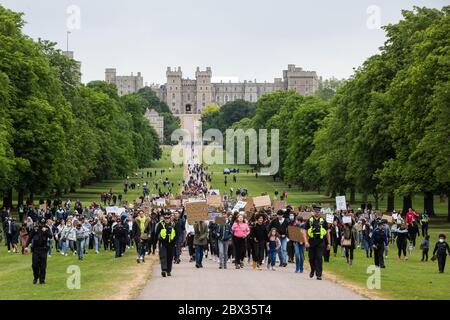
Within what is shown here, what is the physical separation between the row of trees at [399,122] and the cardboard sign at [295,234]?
929 inches

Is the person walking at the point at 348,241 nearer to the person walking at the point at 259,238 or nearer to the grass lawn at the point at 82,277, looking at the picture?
the person walking at the point at 259,238

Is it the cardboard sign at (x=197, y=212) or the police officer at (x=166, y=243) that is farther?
the cardboard sign at (x=197, y=212)

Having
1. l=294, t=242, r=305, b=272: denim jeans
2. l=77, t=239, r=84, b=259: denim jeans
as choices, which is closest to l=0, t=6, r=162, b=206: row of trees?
l=77, t=239, r=84, b=259: denim jeans

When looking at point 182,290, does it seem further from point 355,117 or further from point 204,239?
Answer: point 355,117

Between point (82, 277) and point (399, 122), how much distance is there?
3578 cm

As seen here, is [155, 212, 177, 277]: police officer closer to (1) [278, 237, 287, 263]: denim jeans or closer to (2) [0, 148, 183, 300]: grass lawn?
(2) [0, 148, 183, 300]: grass lawn

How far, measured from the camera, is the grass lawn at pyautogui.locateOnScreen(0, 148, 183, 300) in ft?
73.7

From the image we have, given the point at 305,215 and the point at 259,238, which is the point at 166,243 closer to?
the point at 259,238

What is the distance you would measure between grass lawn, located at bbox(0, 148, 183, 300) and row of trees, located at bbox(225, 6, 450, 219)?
2129cm

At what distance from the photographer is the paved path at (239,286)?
2062 centimetres

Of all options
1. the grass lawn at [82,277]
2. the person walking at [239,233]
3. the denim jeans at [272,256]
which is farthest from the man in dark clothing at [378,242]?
the grass lawn at [82,277]

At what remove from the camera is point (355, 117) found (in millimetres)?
71000
